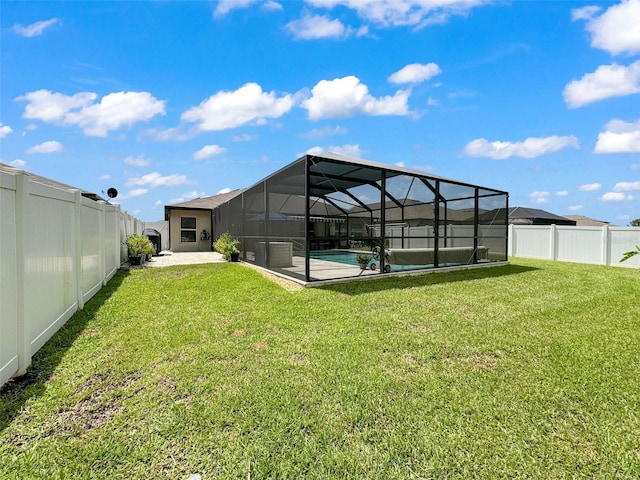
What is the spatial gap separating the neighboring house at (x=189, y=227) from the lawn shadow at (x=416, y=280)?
40.5 ft

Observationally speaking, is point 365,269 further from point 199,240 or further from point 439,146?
point 199,240

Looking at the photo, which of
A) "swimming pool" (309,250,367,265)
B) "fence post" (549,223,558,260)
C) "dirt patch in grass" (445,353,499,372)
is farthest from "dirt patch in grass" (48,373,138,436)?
"fence post" (549,223,558,260)

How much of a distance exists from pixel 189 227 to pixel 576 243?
19.6 m

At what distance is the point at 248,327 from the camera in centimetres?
399

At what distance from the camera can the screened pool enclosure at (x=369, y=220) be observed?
806 cm

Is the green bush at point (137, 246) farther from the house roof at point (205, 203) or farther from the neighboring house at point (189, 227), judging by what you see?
the neighboring house at point (189, 227)

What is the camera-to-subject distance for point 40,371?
8.92ft

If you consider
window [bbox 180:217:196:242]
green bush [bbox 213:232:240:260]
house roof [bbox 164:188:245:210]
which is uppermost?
house roof [bbox 164:188:245:210]

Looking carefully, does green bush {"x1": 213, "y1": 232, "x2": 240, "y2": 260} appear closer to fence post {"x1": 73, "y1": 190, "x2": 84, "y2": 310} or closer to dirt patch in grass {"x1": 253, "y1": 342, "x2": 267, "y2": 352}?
fence post {"x1": 73, "y1": 190, "x2": 84, "y2": 310}

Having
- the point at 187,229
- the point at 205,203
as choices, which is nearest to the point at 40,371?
the point at 187,229

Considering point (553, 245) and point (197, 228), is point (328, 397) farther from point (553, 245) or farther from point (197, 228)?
point (197, 228)

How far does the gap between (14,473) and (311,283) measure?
5.34 metres

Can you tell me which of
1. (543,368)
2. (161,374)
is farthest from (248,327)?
(543,368)

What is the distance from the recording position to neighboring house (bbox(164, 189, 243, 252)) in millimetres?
17375
